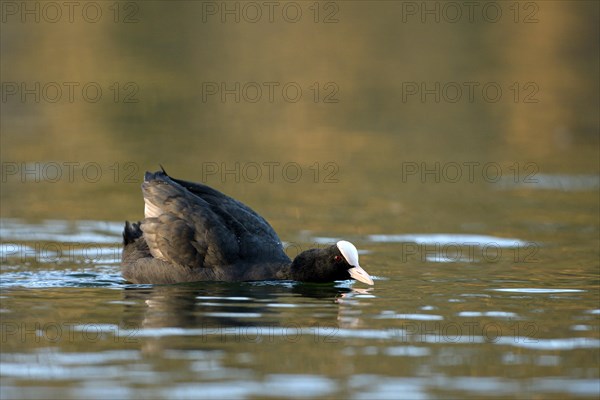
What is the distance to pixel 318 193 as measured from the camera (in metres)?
17.9

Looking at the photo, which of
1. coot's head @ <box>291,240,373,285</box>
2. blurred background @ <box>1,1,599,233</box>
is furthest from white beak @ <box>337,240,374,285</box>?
blurred background @ <box>1,1,599,233</box>

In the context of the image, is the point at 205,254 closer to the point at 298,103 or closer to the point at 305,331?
the point at 305,331

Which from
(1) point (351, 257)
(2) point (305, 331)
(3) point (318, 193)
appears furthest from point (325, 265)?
(3) point (318, 193)

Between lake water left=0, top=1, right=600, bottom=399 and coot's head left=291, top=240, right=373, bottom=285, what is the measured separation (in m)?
0.14

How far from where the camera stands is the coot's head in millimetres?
12453

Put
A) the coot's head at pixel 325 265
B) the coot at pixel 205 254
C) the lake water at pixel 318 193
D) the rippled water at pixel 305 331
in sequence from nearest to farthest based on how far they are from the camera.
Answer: the rippled water at pixel 305 331, the lake water at pixel 318 193, the coot's head at pixel 325 265, the coot at pixel 205 254

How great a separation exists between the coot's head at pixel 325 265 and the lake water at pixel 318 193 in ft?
0.45

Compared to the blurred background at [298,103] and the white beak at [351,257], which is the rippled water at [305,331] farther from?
the blurred background at [298,103]

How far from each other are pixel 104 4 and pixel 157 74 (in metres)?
14.5

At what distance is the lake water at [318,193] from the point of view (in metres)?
9.11

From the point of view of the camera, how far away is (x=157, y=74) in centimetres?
2994

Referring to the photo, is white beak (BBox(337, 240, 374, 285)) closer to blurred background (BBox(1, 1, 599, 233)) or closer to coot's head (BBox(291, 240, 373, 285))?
coot's head (BBox(291, 240, 373, 285))

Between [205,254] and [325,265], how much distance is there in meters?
1.25

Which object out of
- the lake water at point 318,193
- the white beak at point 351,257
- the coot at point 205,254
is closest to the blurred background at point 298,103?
the lake water at point 318,193
